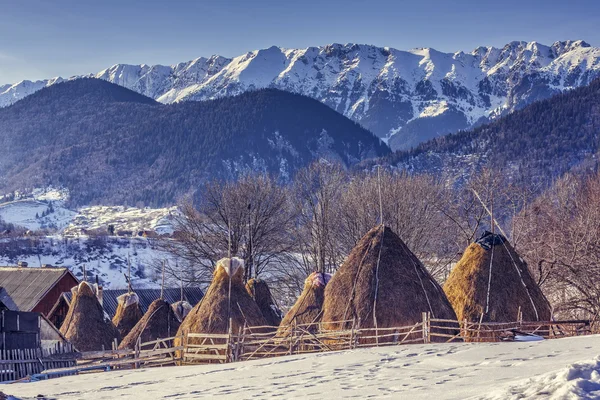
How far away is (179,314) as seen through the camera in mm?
38781

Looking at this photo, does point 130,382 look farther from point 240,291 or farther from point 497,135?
point 497,135

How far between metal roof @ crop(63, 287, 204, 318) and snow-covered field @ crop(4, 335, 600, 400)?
80.6 ft

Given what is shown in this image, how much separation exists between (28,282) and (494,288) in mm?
33177

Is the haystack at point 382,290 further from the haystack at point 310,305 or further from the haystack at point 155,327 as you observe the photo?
the haystack at point 155,327

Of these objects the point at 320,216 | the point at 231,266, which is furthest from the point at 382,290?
the point at 320,216

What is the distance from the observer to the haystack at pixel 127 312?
134 feet

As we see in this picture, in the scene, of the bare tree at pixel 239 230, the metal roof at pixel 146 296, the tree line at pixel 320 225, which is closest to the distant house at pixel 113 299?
the metal roof at pixel 146 296

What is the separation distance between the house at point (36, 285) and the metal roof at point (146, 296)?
9.37ft

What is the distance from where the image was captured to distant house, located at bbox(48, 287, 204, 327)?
46281mm

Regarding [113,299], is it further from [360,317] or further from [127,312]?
[360,317]

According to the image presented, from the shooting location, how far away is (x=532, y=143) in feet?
576

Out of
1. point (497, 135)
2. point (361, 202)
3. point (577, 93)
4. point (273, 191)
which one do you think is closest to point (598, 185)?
point (361, 202)

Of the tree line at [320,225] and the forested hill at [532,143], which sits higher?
the forested hill at [532,143]

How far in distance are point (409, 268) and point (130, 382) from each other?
10.3 metres
